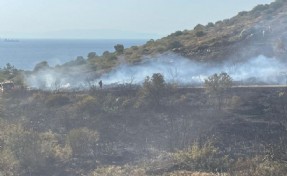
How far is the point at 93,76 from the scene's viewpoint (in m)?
51.4

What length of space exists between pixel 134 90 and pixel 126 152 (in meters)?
12.1

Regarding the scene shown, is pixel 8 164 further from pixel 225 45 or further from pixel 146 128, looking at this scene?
pixel 225 45

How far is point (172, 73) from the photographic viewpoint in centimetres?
4950

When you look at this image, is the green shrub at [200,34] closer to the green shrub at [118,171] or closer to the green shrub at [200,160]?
the green shrub at [200,160]

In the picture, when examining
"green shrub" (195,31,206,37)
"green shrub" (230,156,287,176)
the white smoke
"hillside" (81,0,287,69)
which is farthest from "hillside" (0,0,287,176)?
A: "green shrub" (195,31,206,37)

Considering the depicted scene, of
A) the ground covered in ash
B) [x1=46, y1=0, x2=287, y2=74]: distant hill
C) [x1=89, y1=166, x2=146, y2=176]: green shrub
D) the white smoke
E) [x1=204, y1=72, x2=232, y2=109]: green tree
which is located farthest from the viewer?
[x1=46, y1=0, x2=287, y2=74]: distant hill

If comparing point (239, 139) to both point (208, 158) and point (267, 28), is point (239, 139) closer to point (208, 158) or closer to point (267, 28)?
point (208, 158)

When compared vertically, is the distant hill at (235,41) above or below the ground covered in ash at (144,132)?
above

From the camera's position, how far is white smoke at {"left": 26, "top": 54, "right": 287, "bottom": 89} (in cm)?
4550

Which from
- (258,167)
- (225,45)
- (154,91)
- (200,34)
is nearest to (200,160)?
(258,167)

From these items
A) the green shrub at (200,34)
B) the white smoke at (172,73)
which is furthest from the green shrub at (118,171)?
the green shrub at (200,34)

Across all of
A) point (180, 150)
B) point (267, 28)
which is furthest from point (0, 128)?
point (267, 28)

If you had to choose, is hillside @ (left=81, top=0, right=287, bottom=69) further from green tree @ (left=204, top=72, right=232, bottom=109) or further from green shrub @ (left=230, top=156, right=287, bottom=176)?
green shrub @ (left=230, top=156, right=287, bottom=176)

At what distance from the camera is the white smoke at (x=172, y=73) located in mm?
45500
